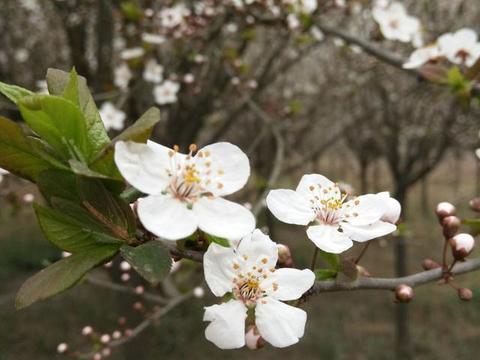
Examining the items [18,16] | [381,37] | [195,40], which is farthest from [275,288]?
[18,16]

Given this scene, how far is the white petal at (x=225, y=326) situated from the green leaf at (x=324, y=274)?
0.56 feet

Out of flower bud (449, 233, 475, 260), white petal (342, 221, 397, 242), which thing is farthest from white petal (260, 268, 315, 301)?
flower bud (449, 233, 475, 260)

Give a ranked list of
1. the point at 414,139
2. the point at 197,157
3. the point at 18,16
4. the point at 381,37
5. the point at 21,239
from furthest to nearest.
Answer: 1. the point at 21,239
2. the point at 414,139
3. the point at 18,16
4. the point at 381,37
5. the point at 197,157

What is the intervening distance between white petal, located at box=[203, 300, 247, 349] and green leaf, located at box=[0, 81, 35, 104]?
38cm

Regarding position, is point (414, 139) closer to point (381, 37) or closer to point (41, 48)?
point (381, 37)

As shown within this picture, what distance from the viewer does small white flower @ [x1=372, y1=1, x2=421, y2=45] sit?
2.36 meters

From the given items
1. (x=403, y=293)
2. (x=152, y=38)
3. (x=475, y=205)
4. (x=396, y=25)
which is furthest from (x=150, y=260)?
(x=152, y=38)

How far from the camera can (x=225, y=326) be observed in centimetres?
73

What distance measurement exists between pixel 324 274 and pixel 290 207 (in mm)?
127

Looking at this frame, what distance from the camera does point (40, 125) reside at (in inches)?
25.6

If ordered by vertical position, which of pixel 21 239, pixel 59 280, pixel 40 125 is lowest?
pixel 21 239

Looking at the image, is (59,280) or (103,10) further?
(103,10)

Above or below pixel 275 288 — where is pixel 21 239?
below

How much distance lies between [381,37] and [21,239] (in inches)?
321
